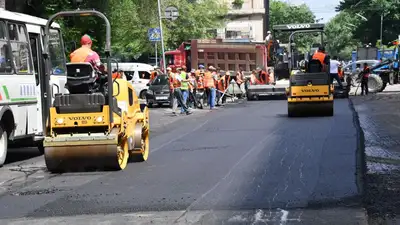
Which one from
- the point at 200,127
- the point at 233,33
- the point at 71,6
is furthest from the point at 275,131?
the point at 233,33

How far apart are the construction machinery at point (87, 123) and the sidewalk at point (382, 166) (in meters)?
3.91

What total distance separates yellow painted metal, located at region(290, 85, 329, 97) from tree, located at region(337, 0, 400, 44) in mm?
48193

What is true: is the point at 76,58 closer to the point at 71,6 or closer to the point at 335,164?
the point at 335,164

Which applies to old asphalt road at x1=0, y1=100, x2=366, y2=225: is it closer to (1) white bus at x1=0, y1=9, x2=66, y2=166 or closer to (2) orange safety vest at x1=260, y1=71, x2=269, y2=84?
(1) white bus at x1=0, y1=9, x2=66, y2=166

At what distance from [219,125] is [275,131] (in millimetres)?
3087

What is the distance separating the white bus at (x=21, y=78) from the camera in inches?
511

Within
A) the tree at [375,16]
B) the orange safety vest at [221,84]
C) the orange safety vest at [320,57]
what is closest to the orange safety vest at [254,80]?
the orange safety vest at [221,84]

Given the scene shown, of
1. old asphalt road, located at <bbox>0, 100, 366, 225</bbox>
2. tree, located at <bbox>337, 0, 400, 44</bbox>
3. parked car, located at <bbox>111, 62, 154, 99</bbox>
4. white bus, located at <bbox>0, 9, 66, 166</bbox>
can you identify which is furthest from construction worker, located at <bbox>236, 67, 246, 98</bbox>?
tree, located at <bbox>337, 0, 400, 44</bbox>

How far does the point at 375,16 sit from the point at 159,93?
145 feet

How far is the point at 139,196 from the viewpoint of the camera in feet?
30.1

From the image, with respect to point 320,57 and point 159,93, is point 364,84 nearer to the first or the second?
point 159,93

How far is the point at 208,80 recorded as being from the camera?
29.5m

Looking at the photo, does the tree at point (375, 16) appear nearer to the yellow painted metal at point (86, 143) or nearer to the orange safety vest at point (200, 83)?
the orange safety vest at point (200, 83)

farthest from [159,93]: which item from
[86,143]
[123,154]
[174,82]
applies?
[86,143]
